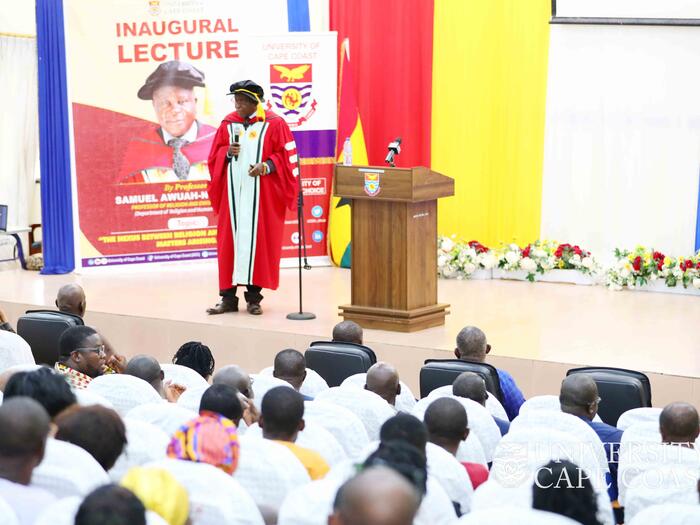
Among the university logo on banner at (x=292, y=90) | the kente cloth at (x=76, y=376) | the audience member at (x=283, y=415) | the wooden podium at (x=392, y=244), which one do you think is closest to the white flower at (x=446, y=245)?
the university logo on banner at (x=292, y=90)

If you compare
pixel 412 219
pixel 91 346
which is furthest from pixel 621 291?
pixel 91 346

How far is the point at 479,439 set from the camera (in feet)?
13.9

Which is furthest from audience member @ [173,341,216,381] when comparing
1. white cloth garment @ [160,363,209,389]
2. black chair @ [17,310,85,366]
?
black chair @ [17,310,85,366]

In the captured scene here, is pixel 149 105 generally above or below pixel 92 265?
above

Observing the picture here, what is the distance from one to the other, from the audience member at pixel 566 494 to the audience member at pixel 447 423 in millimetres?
905

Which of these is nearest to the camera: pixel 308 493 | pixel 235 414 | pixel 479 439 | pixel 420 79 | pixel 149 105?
pixel 308 493

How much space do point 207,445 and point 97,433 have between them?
0.32 meters

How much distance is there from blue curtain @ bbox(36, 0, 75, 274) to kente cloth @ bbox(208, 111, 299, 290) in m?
2.48

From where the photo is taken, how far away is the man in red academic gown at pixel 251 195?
27.8ft

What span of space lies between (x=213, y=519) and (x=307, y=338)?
194 inches

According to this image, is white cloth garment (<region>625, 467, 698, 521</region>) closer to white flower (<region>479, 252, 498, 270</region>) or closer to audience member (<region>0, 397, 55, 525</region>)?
audience member (<region>0, 397, 55, 525</region>)

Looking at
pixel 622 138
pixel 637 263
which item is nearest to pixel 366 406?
pixel 637 263

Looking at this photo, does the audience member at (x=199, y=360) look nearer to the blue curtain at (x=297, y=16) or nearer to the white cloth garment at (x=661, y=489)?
the white cloth garment at (x=661, y=489)

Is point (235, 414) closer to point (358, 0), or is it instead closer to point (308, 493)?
point (308, 493)
